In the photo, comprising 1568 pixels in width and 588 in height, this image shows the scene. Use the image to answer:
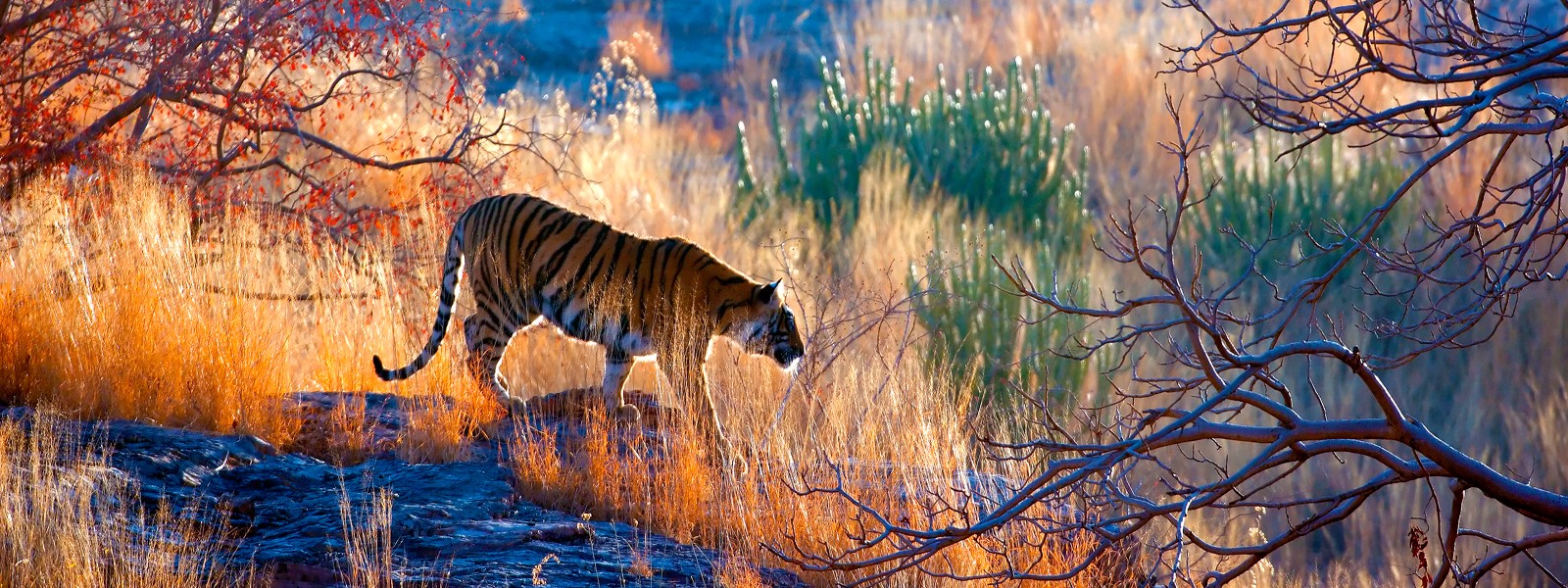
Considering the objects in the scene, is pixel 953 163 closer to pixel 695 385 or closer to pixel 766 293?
pixel 766 293

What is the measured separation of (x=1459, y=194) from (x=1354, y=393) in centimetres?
323

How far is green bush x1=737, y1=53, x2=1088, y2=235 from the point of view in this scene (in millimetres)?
13734

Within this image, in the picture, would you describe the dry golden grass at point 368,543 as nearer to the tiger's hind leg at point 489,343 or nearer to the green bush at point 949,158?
the tiger's hind leg at point 489,343

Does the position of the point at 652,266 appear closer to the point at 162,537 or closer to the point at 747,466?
the point at 747,466

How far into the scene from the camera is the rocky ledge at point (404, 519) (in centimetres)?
413

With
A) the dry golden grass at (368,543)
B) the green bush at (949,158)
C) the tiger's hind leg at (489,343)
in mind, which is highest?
the green bush at (949,158)

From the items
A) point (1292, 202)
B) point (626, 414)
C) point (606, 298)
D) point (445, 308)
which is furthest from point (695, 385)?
point (1292, 202)

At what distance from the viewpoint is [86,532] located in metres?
3.63

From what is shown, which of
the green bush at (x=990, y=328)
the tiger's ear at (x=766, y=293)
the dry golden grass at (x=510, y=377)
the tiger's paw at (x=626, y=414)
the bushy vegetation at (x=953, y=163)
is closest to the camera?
the dry golden grass at (x=510, y=377)

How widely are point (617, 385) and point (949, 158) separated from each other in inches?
330

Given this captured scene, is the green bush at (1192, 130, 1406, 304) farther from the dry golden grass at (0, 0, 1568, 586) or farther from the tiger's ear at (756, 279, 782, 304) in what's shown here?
the tiger's ear at (756, 279, 782, 304)

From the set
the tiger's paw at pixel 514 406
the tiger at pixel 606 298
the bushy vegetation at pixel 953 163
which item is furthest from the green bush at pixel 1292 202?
the tiger's paw at pixel 514 406

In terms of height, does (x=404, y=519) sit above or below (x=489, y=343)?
below

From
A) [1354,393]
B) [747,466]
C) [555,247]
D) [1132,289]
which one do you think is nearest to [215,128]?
[555,247]
